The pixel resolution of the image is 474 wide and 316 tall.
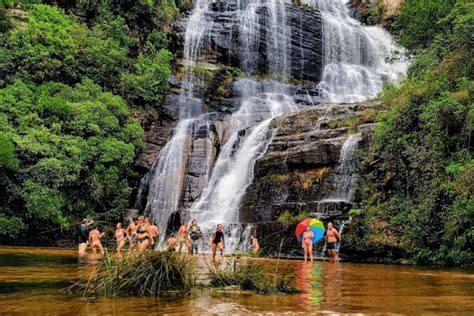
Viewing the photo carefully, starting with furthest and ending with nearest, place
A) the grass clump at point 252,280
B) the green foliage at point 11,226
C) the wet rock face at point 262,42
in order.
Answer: the wet rock face at point 262,42 < the green foliage at point 11,226 < the grass clump at point 252,280

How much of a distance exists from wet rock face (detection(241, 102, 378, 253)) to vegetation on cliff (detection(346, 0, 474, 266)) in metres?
1.26

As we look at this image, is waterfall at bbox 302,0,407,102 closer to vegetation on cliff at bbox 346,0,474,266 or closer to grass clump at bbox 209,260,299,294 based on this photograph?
vegetation on cliff at bbox 346,0,474,266

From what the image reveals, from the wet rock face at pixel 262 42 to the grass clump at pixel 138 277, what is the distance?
1293 inches

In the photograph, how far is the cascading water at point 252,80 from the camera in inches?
1039

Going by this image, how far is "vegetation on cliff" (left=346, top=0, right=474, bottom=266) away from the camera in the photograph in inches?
583

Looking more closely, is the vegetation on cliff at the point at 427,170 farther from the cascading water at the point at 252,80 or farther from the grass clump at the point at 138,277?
the grass clump at the point at 138,277

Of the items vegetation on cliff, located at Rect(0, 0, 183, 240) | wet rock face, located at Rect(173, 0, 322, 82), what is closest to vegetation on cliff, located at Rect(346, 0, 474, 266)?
vegetation on cliff, located at Rect(0, 0, 183, 240)

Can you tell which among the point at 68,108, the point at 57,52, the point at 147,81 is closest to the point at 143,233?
the point at 68,108

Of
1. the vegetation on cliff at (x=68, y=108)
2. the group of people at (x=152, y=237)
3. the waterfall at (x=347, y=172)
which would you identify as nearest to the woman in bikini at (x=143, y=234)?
the group of people at (x=152, y=237)

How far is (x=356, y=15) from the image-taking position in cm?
4844

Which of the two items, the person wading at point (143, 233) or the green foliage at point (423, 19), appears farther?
the green foliage at point (423, 19)

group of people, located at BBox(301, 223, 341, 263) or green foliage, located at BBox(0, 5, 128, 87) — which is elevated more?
green foliage, located at BBox(0, 5, 128, 87)

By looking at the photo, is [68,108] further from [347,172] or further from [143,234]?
[143,234]

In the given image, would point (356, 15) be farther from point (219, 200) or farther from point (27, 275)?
point (27, 275)
